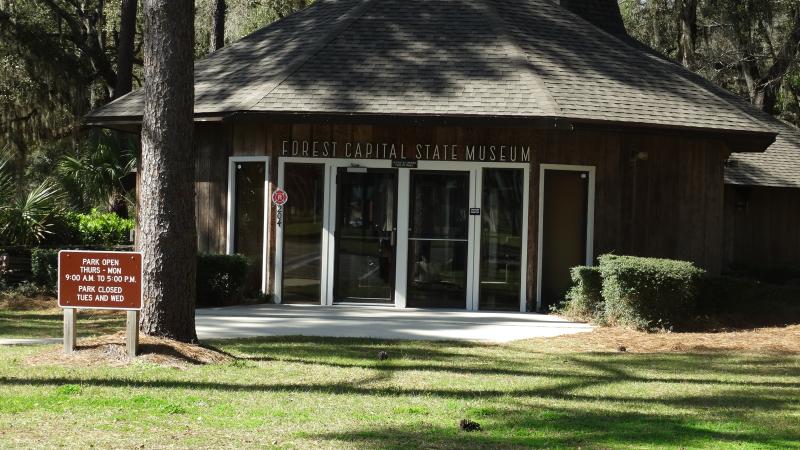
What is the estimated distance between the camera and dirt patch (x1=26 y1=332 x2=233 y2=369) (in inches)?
379

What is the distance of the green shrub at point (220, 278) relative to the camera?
15703mm

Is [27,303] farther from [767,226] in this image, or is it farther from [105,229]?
[767,226]

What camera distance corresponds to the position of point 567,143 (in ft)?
53.4

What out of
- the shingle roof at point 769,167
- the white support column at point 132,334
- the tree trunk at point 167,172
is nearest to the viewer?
the white support column at point 132,334

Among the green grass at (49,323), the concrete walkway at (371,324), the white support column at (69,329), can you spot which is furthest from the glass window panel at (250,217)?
the white support column at (69,329)

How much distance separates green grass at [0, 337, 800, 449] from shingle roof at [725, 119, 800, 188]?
476 inches

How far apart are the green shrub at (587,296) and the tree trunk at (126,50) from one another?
52.9ft

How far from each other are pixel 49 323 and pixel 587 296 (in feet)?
24.4

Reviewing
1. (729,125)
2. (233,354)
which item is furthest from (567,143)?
(233,354)

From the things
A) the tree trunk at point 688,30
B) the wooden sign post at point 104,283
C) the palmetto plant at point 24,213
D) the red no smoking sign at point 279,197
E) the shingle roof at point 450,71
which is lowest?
the wooden sign post at point 104,283

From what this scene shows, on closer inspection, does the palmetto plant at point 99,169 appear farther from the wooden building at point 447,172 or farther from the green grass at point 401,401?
the green grass at point 401,401

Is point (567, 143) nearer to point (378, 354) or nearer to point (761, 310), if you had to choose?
point (761, 310)

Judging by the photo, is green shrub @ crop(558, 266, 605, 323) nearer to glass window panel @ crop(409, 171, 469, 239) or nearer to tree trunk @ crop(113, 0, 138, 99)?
glass window panel @ crop(409, 171, 469, 239)

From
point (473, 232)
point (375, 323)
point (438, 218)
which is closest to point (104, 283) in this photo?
point (375, 323)
